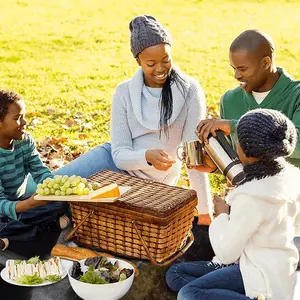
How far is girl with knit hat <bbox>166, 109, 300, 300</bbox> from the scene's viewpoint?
2.66 metres

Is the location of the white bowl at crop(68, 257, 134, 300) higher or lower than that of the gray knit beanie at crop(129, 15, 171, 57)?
lower

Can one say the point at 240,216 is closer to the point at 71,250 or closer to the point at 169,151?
the point at 71,250

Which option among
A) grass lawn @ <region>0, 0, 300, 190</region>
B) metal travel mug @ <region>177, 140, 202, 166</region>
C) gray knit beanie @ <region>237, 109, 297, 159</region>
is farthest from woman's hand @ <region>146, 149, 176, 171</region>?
grass lawn @ <region>0, 0, 300, 190</region>

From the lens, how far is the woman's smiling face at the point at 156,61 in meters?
3.84

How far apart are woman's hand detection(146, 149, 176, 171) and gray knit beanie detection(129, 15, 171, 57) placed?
0.60 m

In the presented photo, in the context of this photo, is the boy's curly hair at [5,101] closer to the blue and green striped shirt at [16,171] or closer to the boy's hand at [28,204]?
the blue and green striped shirt at [16,171]

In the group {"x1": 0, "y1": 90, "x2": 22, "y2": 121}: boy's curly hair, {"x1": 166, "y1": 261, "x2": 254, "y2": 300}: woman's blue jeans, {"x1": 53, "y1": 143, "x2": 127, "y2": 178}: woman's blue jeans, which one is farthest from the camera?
{"x1": 53, "y1": 143, "x2": 127, "y2": 178}: woman's blue jeans

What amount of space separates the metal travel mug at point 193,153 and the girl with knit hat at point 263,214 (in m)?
0.80

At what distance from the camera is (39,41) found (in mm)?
10188

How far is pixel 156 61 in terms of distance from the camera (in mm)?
3855

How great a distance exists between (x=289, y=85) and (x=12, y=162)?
5.34 ft

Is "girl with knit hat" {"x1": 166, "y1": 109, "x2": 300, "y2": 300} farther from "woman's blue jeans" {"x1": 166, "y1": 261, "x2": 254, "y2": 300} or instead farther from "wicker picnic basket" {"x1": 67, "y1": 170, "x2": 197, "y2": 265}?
"wicker picnic basket" {"x1": 67, "y1": 170, "x2": 197, "y2": 265}

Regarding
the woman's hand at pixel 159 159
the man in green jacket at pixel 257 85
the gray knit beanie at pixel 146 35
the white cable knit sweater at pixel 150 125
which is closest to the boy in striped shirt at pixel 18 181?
the white cable knit sweater at pixel 150 125

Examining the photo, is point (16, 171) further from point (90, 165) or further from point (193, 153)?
point (193, 153)
